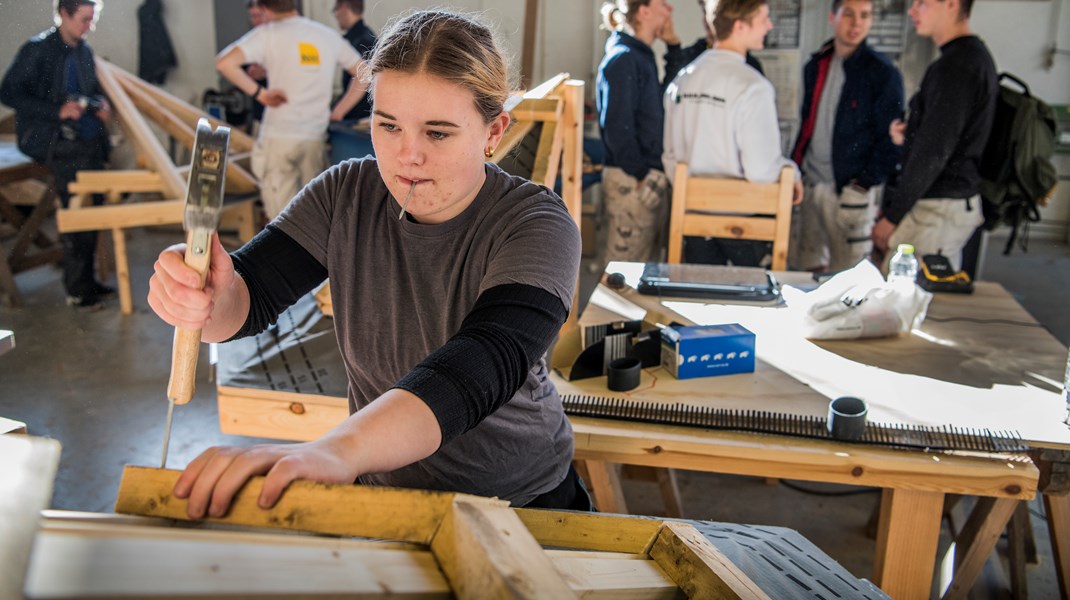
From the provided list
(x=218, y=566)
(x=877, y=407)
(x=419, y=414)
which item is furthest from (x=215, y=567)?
(x=877, y=407)

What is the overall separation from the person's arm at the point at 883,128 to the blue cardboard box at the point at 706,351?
2456 mm

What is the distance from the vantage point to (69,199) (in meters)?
4.64

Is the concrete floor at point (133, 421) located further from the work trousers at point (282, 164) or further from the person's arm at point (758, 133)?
the person's arm at point (758, 133)

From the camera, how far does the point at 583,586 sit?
82cm

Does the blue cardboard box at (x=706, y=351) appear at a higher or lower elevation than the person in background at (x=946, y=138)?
lower

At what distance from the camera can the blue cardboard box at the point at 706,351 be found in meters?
1.92

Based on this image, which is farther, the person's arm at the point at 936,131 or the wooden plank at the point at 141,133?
the wooden plank at the point at 141,133

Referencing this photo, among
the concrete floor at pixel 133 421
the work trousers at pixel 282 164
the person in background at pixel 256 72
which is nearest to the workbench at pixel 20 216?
the concrete floor at pixel 133 421

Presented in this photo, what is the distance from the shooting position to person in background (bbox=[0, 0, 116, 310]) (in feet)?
11.5

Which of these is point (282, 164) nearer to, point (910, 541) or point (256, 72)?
point (256, 72)

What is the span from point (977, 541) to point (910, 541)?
0.32 meters

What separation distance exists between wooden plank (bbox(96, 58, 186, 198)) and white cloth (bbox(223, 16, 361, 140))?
55 cm

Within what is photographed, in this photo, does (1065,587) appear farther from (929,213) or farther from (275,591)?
(275,591)

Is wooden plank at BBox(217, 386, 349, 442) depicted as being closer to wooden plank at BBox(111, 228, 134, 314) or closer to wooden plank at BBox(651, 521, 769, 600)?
wooden plank at BBox(651, 521, 769, 600)
